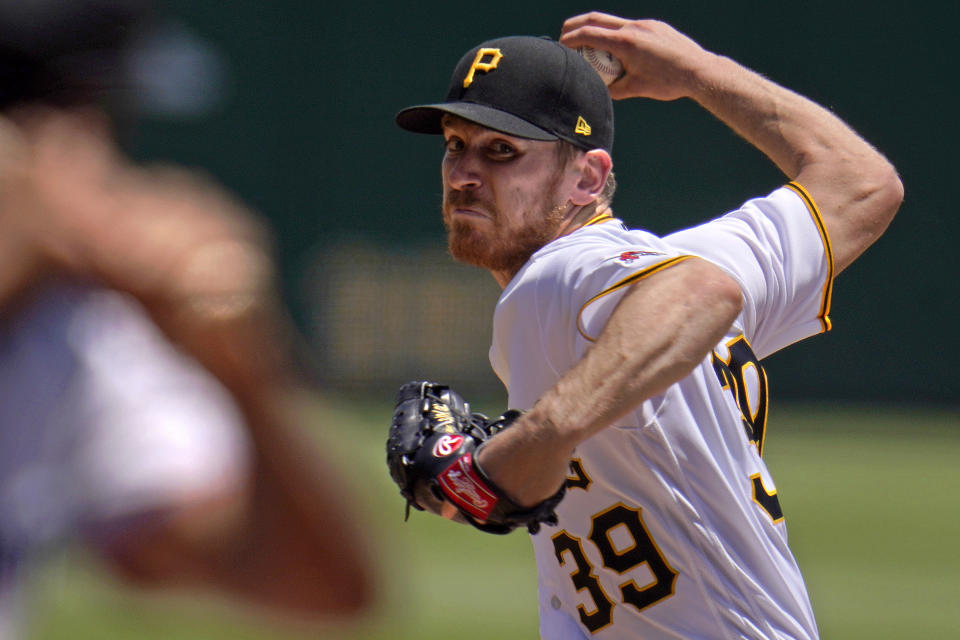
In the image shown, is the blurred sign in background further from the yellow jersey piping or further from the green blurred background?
the yellow jersey piping

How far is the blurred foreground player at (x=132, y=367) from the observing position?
4.55 ft

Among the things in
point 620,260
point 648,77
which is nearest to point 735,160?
point 648,77

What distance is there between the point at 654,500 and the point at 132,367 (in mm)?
1272

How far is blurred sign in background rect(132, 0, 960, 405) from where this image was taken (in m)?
14.7

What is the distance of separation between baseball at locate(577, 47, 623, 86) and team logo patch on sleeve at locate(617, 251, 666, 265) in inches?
38.9

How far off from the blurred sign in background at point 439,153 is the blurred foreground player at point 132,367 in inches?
493

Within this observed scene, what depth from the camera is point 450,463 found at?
7.77 ft

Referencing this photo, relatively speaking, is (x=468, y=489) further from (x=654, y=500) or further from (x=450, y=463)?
(x=654, y=500)

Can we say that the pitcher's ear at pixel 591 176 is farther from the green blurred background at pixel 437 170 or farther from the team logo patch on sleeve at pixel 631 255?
the green blurred background at pixel 437 170

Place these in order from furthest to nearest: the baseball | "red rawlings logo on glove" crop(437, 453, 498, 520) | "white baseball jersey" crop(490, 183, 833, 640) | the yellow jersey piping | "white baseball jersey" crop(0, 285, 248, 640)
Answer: the baseball, the yellow jersey piping, "white baseball jersey" crop(490, 183, 833, 640), "red rawlings logo on glove" crop(437, 453, 498, 520), "white baseball jersey" crop(0, 285, 248, 640)

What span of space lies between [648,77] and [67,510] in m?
2.14

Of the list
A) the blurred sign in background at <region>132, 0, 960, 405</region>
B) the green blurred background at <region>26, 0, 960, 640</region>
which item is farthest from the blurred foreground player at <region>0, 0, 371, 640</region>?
the blurred sign in background at <region>132, 0, 960, 405</region>

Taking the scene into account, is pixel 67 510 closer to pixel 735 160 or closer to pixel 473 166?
pixel 473 166

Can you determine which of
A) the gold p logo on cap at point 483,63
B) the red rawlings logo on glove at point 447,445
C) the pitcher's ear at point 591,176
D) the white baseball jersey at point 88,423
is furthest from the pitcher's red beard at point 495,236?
the white baseball jersey at point 88,423
